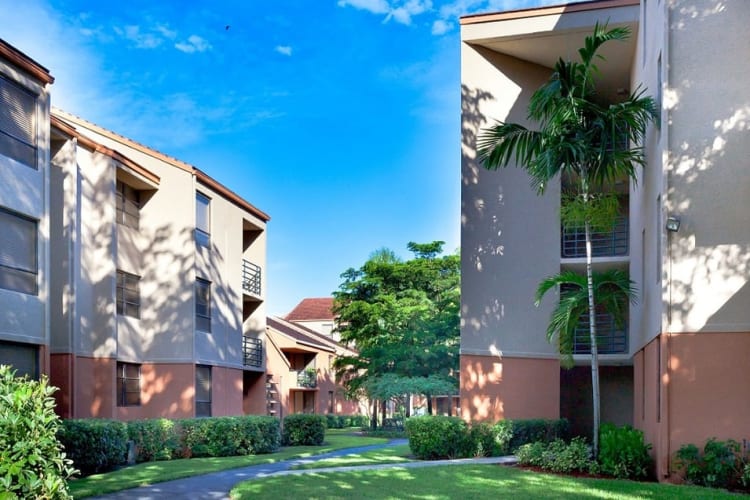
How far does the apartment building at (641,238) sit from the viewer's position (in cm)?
1316

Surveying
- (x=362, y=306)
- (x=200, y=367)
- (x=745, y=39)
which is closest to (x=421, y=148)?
(x=362, y=306)

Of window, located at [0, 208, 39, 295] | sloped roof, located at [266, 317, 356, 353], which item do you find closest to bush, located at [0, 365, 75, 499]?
window, located at [0, 208, 39, 295]

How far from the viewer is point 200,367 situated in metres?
24.9

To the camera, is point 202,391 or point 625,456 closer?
point 625,456

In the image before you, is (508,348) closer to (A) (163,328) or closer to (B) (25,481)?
(A) (163,328)

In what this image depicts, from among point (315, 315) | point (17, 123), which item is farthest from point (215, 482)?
point (315, 315)

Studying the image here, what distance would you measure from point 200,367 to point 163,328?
6.30 ft

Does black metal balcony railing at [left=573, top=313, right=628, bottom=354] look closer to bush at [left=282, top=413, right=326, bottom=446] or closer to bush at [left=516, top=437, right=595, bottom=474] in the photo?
bush at [left=516, top=437, right=595, bottom=474]

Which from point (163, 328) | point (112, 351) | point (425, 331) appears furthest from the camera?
point (425, 331)

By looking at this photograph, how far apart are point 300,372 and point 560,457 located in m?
33.0

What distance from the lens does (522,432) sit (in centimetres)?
1977

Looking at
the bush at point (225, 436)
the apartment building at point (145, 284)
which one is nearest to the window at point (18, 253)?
the apartment building at point (145, 284)

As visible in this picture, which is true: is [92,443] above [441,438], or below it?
above

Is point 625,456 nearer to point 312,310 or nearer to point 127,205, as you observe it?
point 127,205
